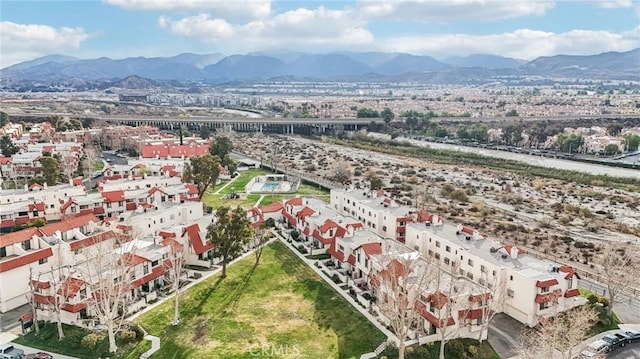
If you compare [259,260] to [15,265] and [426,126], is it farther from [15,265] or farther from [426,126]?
[426,126]

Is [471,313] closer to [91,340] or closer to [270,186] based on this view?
[91,340]

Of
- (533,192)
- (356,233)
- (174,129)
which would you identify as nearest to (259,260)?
(356,233)

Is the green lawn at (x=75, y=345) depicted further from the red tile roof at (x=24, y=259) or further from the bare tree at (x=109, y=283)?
the red tile roof at (x=24, y=259)

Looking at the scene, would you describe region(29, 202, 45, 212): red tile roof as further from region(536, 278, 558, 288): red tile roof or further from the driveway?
region(536, 278, 558, 288): red tile roof

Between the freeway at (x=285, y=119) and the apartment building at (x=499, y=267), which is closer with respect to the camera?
the apartment building at (x=499, y=267)

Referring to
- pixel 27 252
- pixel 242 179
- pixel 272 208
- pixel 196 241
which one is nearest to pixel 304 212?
pixel 272 208

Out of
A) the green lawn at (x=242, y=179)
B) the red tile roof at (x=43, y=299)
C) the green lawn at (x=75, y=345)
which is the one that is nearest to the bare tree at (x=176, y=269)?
the green lawn at (x=75, y=345)

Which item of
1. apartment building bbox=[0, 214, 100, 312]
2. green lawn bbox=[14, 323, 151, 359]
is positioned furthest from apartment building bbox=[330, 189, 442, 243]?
apartment building bbox=[0, 214, 100, 312]
